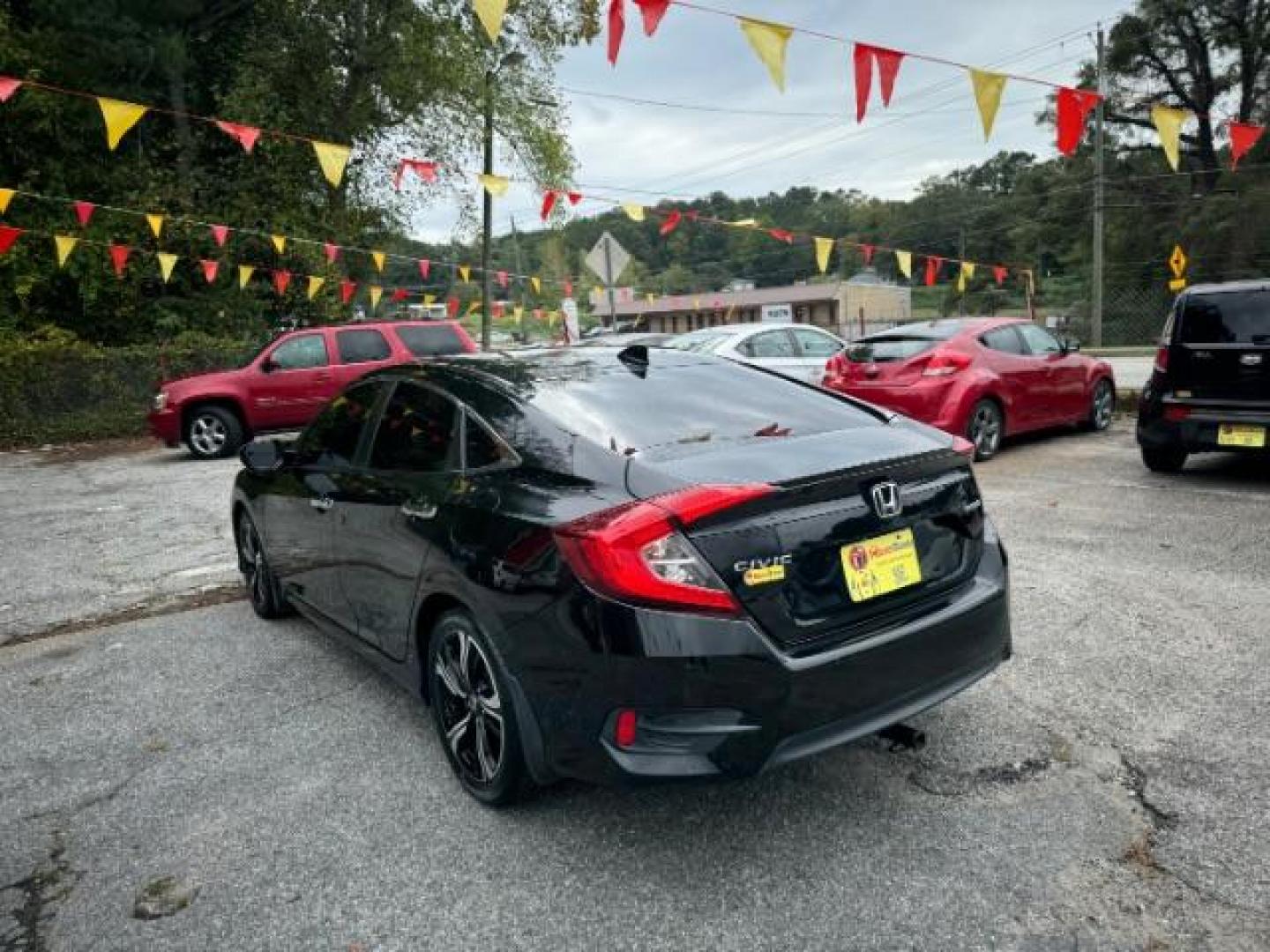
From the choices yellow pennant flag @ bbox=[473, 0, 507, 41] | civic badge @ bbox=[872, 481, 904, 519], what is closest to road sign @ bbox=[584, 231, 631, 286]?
yellow pennant flag @ bbox=[473, 0, 507, 41]

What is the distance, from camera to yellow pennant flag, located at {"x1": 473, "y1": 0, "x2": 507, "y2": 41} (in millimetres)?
6465

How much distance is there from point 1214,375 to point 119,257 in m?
17.1

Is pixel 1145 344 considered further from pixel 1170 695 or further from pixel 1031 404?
pixel 1170 695

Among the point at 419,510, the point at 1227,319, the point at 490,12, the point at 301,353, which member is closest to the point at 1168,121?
the point at 1227,319

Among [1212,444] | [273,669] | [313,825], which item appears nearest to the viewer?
[313,825]

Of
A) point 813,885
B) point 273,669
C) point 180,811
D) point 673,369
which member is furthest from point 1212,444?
point 180,811

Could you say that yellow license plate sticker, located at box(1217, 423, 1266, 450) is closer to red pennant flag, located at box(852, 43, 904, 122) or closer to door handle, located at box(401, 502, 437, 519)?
red pennant flag, located at box(852, 43, 904, 122)

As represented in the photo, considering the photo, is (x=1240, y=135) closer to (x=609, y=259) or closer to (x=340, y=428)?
(x=340, y=428)

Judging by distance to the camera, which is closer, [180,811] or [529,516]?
[529,516]

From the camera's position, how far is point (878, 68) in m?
7.70

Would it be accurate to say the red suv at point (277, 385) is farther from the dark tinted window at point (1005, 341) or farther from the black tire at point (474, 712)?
the black tire at point (474, 712)

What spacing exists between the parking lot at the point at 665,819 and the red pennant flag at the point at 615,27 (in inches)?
212

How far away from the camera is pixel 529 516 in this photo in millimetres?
2570

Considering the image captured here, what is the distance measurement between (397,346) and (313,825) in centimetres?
1083
